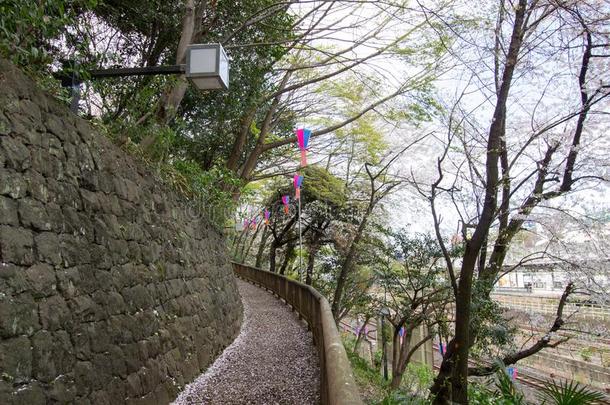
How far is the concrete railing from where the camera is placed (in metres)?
2.27

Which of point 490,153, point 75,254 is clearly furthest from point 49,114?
point 490,153

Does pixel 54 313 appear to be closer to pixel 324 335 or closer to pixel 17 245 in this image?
pixel 17 245

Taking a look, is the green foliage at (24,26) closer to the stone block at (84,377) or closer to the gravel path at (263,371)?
the stone block at (84,377)

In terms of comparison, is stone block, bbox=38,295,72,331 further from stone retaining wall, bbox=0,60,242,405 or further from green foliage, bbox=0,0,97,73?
green foliage, bbox=0,0,97,73

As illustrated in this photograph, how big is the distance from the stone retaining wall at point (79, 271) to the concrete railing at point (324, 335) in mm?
1652

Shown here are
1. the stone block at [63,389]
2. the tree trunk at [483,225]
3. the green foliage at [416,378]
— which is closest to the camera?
the stone block at [63,389]

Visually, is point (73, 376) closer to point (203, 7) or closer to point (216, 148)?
point (203, 7)

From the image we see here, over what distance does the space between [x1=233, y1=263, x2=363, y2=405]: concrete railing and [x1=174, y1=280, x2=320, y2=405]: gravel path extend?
34 centimetres

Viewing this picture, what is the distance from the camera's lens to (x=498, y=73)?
842cm

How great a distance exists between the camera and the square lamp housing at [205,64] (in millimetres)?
4109

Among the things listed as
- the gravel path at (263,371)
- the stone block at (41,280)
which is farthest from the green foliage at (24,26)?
the gravel path at (263,371)

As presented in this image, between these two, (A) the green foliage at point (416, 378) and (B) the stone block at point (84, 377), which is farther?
(A) the green foliage at point (416, 378)

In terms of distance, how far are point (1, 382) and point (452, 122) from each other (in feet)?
31.0

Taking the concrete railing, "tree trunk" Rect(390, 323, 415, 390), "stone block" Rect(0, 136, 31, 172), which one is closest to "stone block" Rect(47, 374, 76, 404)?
"stone block" Rect(0, 136, 31, 172)
